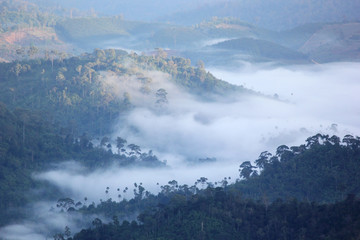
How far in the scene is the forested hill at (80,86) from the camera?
245 feet

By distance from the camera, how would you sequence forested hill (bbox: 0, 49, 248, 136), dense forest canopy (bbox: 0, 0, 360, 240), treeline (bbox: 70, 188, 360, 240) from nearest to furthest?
1. treeline (bbox: 70, 188, 360, 240)
2. dense forest canopy (bbox: 0, 0, 360, 240)
3. forested hill (bbox: 0, 49, 248, 136)

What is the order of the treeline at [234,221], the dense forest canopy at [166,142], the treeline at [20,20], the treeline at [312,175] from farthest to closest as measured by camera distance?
1. the treeline at [20,20]
2. the treeline at [312,175]
3. the dense forest canopy at [166,142]
4. the treeline at [234,221]

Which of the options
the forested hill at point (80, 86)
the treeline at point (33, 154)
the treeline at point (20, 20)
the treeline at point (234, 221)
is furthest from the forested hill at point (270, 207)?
the treeline at point (20, 20)

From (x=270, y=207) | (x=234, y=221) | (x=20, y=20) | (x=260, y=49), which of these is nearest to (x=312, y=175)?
(x=270, y=207)

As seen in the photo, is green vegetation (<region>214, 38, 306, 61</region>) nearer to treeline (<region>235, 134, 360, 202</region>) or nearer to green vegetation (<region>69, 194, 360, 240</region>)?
treeline (<region>235, 134, 360, 202</region>)

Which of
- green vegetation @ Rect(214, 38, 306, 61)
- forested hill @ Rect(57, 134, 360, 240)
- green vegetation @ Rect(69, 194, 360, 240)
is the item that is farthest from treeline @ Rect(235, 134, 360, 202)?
green vegetation @ Rect(214, 38, 306, 61)

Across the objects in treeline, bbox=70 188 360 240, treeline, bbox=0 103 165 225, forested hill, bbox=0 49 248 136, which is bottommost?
treeline, bbox=70 188 360 240

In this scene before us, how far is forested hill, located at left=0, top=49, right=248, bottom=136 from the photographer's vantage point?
2940 inches

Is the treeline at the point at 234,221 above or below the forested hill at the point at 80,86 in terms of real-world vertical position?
below

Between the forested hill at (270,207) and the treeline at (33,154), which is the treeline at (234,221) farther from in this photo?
the treeline at (33,154)

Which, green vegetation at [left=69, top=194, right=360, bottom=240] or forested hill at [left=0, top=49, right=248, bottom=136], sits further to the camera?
forested hill at [left=0, top=49, right=248, bottom=136]

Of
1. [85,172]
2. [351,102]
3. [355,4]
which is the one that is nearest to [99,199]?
[85,172]

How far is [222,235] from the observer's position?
1636 inches

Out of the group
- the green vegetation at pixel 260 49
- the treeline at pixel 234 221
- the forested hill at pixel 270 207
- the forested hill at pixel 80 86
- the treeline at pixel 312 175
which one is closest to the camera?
the treeline at pixel 234 221
